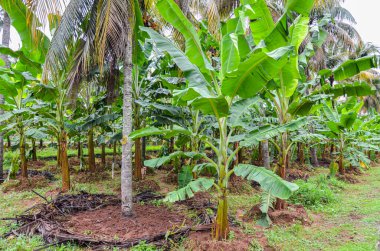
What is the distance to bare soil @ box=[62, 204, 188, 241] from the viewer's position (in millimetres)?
4824

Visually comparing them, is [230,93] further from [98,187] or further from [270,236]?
[98,187]

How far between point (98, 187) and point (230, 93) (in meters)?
6.10

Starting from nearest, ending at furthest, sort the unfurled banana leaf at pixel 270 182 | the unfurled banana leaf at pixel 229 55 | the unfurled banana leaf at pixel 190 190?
1. the unfurled banana leaf at pixel 270 182
2. the unfurled banana leaf at pixel 190 190
3. the unfurled banana leaf at pixel 229 55

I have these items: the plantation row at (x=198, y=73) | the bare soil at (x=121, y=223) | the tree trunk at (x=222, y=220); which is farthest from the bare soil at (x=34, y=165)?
the tree trunk at (x=222, y=220)

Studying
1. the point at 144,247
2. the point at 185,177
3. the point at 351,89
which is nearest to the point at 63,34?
the point at 185,177

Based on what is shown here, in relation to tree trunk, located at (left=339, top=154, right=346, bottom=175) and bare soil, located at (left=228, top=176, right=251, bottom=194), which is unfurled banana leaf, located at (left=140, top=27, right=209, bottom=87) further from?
tree trunk, located at (left=339, top=154, right=346, bottom=175)

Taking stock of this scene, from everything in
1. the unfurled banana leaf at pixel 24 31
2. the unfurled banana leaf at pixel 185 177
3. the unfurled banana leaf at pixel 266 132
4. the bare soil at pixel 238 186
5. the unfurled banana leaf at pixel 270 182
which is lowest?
the bare soil at pixel 238 186

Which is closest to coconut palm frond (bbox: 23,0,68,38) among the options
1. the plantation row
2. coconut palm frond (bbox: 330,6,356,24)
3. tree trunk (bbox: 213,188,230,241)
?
the plantation row

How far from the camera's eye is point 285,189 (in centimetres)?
328

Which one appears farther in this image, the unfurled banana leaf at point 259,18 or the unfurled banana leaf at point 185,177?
the unfurled banana leaf at point 185,177

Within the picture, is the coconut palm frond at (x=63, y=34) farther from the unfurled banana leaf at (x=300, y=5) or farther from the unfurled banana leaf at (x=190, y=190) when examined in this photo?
the unfurled banana leaf at (x=300, y=5)

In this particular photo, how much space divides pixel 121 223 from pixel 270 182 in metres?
3.21

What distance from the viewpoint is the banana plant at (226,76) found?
11.3 ft

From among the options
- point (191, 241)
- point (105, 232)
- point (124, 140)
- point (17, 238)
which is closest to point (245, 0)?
point (124, 140)
